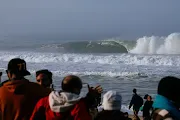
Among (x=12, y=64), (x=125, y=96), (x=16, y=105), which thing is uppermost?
(x=12, y=64)

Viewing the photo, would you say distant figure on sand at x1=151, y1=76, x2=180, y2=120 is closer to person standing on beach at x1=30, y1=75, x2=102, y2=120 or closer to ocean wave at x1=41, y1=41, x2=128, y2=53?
person standing on beach at x1=30, y1=75, x2=102, y2=120

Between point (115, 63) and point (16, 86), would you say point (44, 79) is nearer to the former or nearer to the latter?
point (16, 86)

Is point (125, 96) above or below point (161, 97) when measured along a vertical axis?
below

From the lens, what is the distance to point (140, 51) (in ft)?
150

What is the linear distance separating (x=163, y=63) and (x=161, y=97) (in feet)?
93.1

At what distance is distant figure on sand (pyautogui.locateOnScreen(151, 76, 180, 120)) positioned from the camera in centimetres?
275

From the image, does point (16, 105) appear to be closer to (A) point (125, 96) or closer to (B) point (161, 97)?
(B) point (161, 97)

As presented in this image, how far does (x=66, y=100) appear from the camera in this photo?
3.21 meters

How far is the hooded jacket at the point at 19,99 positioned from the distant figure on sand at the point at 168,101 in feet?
4.07

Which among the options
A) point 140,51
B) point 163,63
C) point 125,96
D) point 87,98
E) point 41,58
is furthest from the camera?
point 140,51

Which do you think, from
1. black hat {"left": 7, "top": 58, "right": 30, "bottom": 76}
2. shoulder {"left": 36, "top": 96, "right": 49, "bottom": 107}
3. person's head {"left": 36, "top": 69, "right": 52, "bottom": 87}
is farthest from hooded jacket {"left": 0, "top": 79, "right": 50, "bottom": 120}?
person's head {"left": 36, "top": 69, "right": 52, "bottom": 87}

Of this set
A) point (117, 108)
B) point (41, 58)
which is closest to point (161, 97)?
point (117, 108)

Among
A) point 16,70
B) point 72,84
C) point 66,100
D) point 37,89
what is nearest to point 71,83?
point 72,84

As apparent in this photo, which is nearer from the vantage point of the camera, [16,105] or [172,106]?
[172,106]
